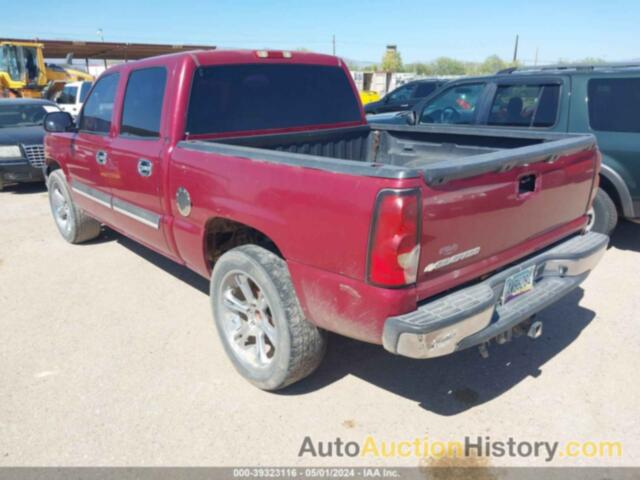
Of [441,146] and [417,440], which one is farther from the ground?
[441,146]

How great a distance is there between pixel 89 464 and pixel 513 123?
515cm

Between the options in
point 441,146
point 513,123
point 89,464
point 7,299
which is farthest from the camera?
point 513,123

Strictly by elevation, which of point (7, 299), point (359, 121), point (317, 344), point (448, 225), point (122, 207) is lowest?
point (7, 299)

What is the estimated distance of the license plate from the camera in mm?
2700

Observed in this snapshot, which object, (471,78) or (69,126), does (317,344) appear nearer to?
(69,126)

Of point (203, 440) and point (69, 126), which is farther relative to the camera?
point (69, 126)

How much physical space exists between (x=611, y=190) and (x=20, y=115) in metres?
9.75

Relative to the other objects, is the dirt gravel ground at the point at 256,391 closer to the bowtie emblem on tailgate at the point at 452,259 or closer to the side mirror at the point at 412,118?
the bowtie emblem on tailgate at the point at 452,259

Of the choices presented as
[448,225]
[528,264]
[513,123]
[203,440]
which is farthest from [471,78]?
[203,440]

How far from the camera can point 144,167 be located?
143 inches

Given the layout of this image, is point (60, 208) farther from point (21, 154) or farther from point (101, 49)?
point (101, 49)

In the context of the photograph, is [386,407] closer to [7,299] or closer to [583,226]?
[583,226]

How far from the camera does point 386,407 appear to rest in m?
2.96

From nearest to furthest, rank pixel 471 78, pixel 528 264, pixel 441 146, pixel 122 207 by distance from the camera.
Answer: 1. pixel 528 264
2. pixel 441 146
3. pixel 122 207
4. pixel 471 78
